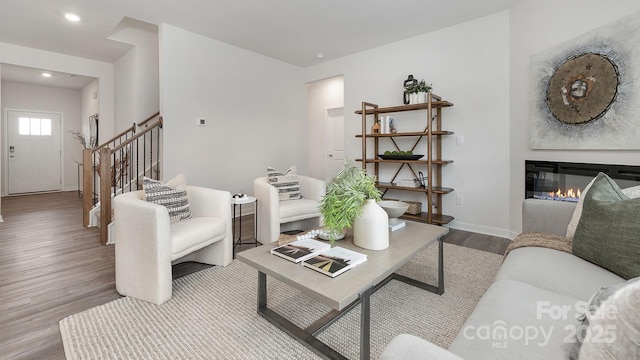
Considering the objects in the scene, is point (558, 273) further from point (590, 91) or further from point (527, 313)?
point (590, 91)

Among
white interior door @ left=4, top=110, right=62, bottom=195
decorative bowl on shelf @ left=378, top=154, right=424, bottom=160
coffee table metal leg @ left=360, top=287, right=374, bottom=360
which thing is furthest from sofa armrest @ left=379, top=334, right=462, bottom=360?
white interior door @ left=4, top=110, right=62, bottom=195

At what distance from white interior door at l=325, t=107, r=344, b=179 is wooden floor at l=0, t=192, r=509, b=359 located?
7.26 feet

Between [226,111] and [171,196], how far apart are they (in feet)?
7.40

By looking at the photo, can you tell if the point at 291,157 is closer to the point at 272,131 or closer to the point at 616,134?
the point at 272,131

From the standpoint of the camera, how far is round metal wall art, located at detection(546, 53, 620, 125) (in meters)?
2.41

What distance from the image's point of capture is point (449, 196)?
152 inches

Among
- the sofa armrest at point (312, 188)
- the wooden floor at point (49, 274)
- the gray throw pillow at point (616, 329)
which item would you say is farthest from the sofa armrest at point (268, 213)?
the gray throw pillow at point (616, 329)

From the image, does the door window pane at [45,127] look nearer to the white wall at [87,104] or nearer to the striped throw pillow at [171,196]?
the white wall at [87,104]

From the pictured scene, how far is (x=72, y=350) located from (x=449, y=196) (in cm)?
383

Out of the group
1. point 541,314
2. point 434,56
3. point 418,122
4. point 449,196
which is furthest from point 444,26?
point 541,314

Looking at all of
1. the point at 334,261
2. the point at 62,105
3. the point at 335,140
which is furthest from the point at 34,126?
the point at 334,261

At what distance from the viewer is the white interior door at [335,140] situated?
5.91 metres

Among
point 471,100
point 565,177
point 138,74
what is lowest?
point 565,177

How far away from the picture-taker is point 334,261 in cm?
146
